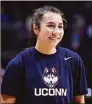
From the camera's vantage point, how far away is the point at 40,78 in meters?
0.87

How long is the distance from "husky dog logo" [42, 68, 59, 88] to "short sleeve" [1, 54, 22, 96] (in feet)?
0.27

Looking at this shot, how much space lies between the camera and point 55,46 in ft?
3.01

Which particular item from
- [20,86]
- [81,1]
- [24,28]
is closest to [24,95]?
[20,86]

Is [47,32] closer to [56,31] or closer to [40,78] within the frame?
[56,31]

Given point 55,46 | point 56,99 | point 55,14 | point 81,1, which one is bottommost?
point 56,99

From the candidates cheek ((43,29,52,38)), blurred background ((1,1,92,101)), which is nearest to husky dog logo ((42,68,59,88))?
cheek ((43,29,52,38))

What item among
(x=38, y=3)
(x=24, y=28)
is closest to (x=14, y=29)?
(x=24, y=28)

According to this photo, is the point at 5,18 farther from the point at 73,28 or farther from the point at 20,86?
the point at 20,86

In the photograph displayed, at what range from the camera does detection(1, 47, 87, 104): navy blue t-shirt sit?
0.87m

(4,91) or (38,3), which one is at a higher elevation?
(38,3)

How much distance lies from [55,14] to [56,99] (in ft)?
0.91

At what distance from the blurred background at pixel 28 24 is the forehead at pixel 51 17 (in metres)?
0.66

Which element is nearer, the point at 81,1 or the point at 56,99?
the point at 56,99

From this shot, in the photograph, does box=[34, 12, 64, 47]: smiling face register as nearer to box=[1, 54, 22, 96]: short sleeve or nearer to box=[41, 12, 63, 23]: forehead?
box=[41, 12, 63, 23]: forehead
